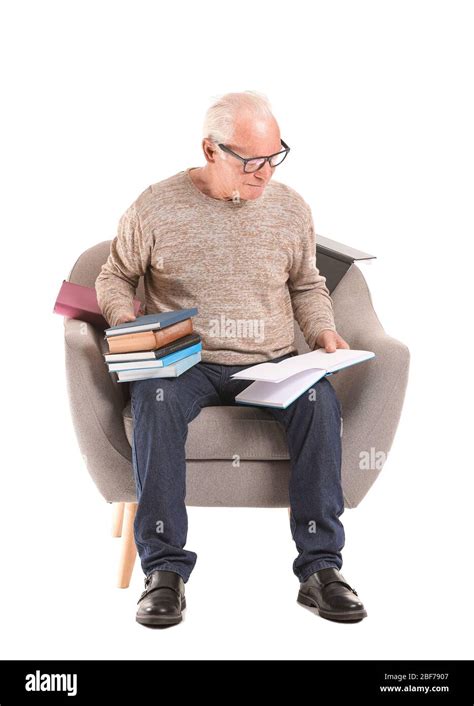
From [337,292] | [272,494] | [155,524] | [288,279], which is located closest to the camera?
[155,524]

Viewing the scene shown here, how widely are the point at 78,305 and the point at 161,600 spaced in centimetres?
92

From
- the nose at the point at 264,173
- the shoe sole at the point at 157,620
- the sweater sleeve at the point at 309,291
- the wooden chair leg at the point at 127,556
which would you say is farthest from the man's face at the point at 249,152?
the shoe sole at the point at 157,620

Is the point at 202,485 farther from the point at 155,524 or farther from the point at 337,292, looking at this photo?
the point at 337,292

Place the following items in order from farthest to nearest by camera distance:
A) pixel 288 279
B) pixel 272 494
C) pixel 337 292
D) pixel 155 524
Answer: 1. pixel 337 292
2. pixel 288 279
3. pixel 272 494
4. pixel 155 524

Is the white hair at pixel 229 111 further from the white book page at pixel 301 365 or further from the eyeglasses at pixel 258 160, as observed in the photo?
the white book page at pixel 301 365

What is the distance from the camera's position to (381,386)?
2.97 m

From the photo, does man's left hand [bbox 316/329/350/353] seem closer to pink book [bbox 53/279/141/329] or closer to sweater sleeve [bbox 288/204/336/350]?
sweater sleeve [bbox 288/204/336/350]

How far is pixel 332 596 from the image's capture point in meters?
2.72

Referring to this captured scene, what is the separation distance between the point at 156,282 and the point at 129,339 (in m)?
0.35

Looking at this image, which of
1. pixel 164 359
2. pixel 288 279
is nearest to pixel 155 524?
pixel 164 359

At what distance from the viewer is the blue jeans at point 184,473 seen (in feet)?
8.96

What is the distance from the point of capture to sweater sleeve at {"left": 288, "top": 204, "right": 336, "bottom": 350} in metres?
3.09

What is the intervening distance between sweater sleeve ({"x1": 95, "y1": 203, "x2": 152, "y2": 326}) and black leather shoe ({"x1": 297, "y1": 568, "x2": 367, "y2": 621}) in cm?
89

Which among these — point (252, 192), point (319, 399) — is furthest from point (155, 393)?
point (252, 192)
